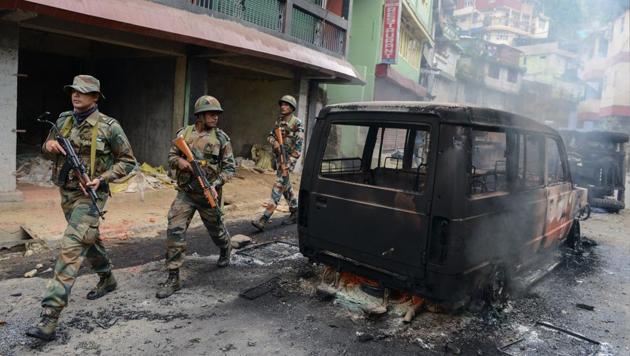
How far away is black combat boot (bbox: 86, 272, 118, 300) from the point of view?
387cm

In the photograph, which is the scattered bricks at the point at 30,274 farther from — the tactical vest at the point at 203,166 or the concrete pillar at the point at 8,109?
the concrete pillar at the point at 8,109

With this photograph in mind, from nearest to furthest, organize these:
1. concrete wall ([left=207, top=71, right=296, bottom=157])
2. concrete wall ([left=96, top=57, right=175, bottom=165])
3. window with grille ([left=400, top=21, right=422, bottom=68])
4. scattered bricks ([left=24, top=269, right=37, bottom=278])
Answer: scattered bricks ([left=24, top=269, right=37, bottom=278]), concrete wall ([left=96, top=57, right=175, bottom=165]), concrete wall ([left=207, top=71, right=296, bottom=157]), window with grille ([left=400, top=21, right=422, bottom=68])

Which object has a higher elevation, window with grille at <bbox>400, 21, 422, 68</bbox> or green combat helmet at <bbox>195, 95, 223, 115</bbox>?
window with grille at <bbox>400, 21, 422, 68</bbox>

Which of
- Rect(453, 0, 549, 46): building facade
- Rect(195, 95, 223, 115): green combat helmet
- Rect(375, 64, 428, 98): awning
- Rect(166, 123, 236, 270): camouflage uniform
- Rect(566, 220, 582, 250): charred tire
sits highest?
Rect(453, 0, 549, 46): building facade

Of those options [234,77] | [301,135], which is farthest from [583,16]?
[301,135]

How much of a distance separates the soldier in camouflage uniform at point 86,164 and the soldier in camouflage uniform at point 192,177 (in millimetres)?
571

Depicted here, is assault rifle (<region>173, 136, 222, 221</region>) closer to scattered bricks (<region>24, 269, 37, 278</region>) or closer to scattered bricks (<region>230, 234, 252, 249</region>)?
scattered bricks (<region>230, 234, 252, 249</region>)

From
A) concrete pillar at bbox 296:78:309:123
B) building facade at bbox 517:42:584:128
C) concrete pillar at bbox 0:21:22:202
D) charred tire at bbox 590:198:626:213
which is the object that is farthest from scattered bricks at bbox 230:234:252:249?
building facade at bbox 517:42:584:128

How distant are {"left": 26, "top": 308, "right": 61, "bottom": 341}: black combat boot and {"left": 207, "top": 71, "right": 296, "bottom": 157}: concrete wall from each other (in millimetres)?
10437

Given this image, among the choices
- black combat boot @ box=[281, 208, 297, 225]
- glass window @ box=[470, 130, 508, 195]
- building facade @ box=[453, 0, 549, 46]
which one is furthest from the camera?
building facade @ box=[453, 0, 549, 46]

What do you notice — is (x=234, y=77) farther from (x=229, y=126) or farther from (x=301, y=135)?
(x=301, y=135)

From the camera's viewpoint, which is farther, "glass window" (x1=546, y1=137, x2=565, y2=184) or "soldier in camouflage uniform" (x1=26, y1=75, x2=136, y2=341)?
"glass window" (x1=546, y1=137, x2=565, y2=184)

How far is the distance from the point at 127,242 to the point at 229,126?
828 cm

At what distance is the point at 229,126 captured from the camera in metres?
13.7
